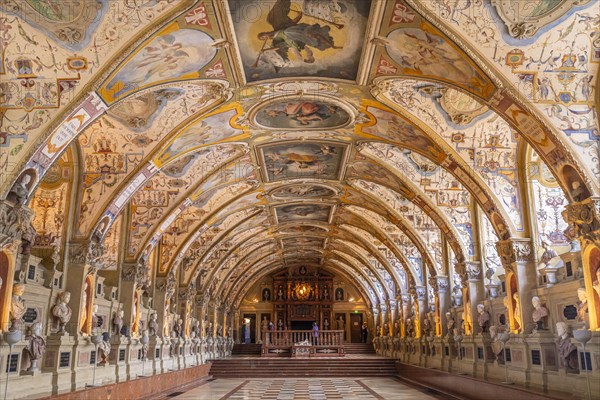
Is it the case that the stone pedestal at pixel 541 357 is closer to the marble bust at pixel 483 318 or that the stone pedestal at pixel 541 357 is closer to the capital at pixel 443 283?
the marble bust at pixel 483 318

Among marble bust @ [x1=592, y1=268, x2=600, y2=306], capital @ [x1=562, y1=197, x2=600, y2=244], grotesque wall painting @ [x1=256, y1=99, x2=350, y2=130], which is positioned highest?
grotesque wall painting @ [x1=256, y1=99, x2=350, y2=130]

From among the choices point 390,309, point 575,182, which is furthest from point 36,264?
point 390,309

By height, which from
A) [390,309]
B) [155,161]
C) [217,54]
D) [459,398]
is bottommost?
[459,398]

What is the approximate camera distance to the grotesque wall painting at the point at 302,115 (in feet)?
48.3

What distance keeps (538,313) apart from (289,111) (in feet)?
27.1

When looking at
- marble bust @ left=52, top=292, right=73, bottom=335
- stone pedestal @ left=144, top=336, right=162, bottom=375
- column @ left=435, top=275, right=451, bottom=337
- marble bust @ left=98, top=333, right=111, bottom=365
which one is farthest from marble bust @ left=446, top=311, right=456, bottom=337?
marble bust @ left=52, top=292, right=73, bottom=335

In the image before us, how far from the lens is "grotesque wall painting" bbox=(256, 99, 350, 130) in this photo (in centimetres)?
1473

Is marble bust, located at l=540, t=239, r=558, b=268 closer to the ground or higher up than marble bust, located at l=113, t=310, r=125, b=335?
higher up

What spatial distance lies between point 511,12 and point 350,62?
3.84 meters

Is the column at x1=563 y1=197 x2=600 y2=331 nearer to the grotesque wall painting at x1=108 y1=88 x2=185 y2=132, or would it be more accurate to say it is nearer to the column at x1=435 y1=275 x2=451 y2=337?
the grotesque wall painting at x1=108 y1=88 x2=185 y2=132

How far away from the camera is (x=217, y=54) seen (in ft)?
37.5

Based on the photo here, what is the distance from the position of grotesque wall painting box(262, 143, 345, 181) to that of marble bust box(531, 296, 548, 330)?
778cm

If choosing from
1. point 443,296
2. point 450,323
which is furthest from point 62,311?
point 443,296

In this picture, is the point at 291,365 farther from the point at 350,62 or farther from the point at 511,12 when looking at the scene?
the point at 511,12
